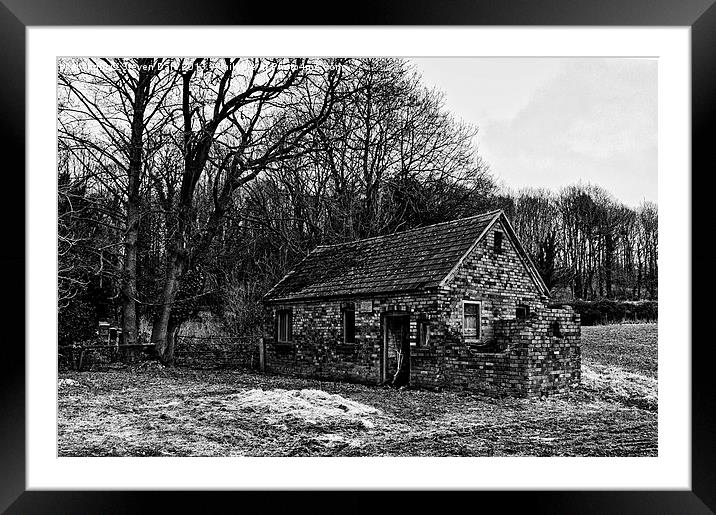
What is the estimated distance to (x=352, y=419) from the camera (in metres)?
8.55

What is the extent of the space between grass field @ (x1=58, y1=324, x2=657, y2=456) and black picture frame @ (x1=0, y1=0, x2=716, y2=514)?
1.78 meters

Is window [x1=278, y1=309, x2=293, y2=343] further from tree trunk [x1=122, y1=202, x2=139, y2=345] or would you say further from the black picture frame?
the black picture frame

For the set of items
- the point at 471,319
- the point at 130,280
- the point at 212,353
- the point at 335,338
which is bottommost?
the point at 212,353

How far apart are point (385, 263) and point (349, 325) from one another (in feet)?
4.44

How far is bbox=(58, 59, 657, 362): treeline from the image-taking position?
1152cm

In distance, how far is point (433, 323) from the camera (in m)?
10.7

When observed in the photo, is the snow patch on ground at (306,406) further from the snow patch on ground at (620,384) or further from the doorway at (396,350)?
the snow patch on ground at (620,384)

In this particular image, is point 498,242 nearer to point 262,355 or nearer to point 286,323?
point 286,323

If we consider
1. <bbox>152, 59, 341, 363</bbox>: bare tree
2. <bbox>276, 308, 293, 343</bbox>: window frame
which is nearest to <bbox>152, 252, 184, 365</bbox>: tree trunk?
<bbox>152, 59, 341, 363</bbox>: bare tree

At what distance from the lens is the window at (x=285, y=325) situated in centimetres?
1327
